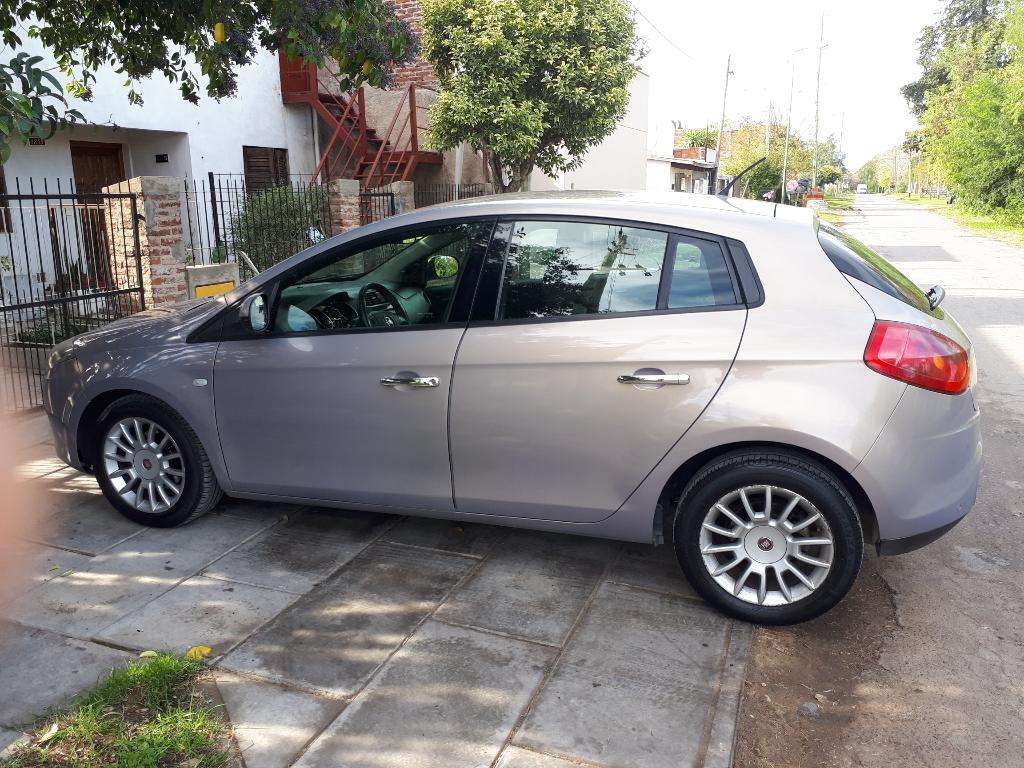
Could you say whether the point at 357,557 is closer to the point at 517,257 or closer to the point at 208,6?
the point at 517,257

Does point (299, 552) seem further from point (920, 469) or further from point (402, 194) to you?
point (402, 194)

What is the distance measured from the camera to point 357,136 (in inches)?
634

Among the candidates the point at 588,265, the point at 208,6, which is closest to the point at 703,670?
the point at 588,265

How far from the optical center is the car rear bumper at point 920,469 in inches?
129

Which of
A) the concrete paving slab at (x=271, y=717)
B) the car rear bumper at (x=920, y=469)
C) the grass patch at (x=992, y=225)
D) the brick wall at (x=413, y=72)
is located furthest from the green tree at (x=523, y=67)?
the grass patch at (x=992, y=225)

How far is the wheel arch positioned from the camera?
133 inches

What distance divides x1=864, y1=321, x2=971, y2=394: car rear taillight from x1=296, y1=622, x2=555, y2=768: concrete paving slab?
178 centimetres

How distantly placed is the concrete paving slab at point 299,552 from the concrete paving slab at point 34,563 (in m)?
0.73

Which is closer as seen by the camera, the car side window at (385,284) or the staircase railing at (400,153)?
the car side window at (385,284)

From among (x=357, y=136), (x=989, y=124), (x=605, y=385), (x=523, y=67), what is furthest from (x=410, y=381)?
(x=989, y=124)

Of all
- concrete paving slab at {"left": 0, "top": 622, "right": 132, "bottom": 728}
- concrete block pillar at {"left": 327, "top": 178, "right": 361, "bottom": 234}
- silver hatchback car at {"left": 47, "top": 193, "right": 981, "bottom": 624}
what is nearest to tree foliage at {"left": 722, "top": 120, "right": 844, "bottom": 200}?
concrete block pillar at {"left": 327, "top": 178, "right": 361, "bottom": 234}

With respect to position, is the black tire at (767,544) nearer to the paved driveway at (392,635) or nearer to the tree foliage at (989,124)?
the paved driveway at (392,635)

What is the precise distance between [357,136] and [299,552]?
522 inches

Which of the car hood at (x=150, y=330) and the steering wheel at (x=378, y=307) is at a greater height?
the steering wheel at (x=378, y=307)
